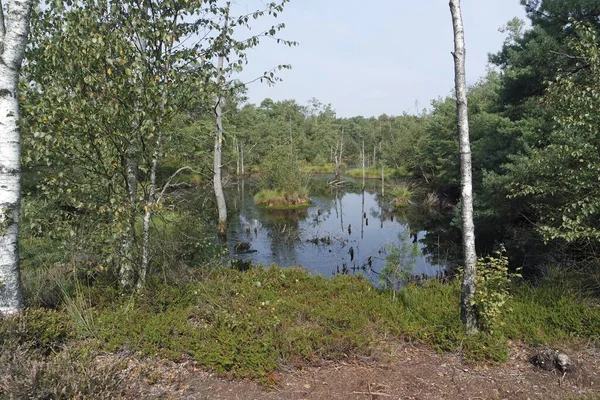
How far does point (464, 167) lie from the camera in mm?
3975

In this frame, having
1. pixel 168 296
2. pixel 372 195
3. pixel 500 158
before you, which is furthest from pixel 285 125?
pixel 168 296

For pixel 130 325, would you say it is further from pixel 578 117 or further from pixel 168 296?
pixel 578 117

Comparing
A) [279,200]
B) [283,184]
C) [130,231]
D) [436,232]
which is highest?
[283,184]

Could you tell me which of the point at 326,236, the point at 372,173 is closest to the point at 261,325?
the point at 326,236

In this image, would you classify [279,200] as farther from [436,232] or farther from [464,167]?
[464,167]

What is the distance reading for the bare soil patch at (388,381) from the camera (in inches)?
134

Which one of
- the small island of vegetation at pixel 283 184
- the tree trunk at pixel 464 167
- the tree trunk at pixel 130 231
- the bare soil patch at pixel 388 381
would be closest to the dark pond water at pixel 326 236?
the small island of vegetation at pixel 283 184

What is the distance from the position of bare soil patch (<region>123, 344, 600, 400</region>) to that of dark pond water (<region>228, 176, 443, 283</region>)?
3338mm

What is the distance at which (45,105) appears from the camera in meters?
3.67

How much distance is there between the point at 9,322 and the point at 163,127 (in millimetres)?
2339

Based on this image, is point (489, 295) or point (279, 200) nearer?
point (489, 295)

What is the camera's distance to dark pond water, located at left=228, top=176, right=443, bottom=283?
471 inches

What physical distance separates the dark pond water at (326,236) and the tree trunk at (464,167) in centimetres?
304

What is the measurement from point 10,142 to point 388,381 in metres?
4.25
